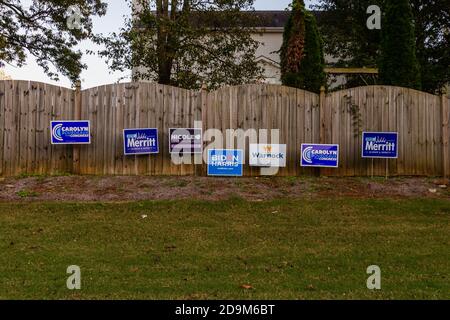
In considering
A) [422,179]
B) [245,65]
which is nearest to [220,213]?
[422,179]

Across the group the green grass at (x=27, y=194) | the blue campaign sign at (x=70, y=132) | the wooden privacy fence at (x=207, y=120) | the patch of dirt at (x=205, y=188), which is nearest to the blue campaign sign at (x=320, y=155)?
the wooden privacy fence at (x=207, y=120)

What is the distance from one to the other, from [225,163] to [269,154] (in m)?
1.18

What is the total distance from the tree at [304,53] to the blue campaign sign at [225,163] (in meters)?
3.37

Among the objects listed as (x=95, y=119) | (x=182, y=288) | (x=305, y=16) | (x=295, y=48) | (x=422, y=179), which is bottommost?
(x=182, y=288)

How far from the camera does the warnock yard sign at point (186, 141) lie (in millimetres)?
12305

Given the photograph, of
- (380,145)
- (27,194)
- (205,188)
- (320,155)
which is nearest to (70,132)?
(27,194)

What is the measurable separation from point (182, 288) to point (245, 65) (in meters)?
15.6

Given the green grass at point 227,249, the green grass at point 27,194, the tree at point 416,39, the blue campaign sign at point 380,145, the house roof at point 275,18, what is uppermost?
the house roof at point 275,18

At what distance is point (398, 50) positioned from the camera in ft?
50.2

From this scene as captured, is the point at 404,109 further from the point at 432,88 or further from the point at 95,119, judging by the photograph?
the point at 432,88

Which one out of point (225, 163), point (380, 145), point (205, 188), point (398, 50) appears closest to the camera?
point (205, 188)

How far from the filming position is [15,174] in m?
12.4

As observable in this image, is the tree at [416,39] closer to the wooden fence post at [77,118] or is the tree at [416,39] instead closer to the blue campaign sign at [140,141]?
the blue campaign sign at [140,141]

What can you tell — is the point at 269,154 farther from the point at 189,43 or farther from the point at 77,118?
the point at 189,43
